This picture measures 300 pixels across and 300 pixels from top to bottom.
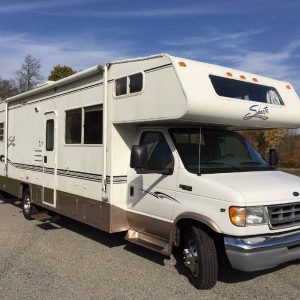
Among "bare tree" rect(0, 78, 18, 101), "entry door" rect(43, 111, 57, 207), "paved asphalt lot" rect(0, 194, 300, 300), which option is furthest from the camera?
"bare tree" rect(0, 78, 18, 101)

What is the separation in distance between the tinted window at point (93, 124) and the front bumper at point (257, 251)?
306cm

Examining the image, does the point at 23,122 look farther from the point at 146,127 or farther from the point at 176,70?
the point at 176,70

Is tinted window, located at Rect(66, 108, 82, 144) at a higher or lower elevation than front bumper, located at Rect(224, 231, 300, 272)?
higher

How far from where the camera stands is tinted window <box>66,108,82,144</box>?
26.0 ft

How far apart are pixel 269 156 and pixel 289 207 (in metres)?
2.13

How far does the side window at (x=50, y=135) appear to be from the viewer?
355 inches

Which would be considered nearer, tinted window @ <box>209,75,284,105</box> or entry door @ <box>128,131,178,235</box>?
tinted window @ <box>209,75,284,105</box>

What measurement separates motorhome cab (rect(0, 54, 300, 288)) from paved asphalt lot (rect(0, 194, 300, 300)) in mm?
330

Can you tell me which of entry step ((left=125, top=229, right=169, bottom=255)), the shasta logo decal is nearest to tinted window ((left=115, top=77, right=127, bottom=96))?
the shasta logo decal

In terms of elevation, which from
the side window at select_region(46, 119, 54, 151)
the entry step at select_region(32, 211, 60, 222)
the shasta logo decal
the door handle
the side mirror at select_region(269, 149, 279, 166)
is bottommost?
the entry step at select_region(32, 211, 60, 222)

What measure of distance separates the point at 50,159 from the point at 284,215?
203 inches

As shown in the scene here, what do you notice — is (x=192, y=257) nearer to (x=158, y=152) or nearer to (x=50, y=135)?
(x=158, y=152)

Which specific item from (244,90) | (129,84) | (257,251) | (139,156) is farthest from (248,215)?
(129,84)

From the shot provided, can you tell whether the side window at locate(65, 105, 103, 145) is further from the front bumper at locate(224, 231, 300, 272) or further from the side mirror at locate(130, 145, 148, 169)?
the front bumper at locate(224, 231, 300, 272)
